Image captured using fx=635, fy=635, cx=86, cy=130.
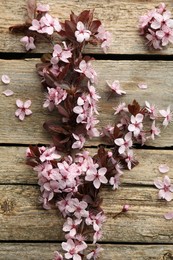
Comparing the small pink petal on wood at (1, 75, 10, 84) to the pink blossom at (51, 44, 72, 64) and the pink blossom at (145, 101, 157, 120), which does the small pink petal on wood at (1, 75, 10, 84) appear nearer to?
the pink blossom at (51, 44, 72, 64)

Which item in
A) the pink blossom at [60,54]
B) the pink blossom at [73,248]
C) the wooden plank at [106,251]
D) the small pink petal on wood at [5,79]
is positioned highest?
the pink blossom at [60,54]

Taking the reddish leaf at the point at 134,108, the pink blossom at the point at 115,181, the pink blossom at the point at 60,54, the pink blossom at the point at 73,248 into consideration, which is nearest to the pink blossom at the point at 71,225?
the pink blossom at the point at 73,248

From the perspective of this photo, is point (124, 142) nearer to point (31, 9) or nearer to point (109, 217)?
point (109, 217)

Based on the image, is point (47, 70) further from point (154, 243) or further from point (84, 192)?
point (154, 243)

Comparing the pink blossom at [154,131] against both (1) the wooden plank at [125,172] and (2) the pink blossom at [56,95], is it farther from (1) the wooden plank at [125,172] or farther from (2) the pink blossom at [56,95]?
(2) the pink blossom at [56,95]

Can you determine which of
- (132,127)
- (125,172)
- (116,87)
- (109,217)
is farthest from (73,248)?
(116,87)

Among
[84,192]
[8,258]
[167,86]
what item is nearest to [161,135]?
[167,86]
